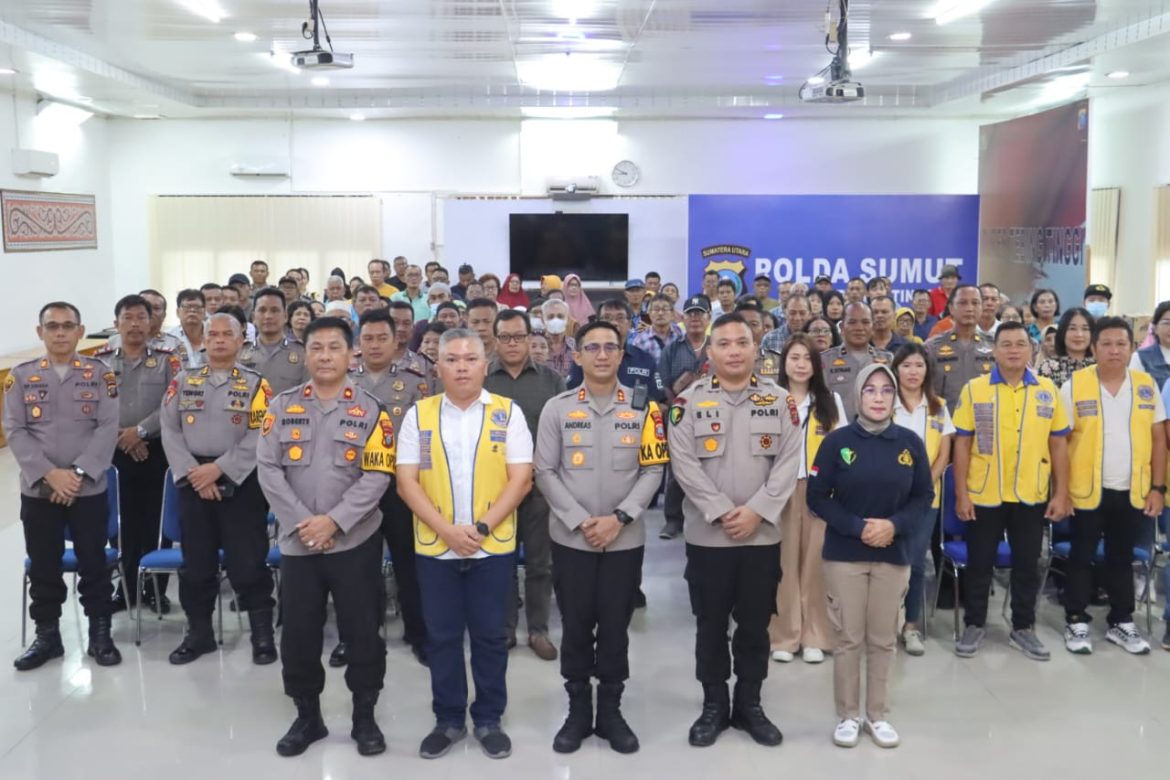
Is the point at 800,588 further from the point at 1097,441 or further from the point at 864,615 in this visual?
the point at 1097,441

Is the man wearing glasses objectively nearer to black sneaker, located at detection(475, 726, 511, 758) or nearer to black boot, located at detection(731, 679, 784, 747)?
black sneaker, located at detection(475, 726, 511, 758)

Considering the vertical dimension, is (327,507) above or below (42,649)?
above

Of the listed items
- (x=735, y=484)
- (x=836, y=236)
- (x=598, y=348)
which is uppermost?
(x=836, y=236)

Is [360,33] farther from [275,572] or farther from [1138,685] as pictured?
[1138,685]

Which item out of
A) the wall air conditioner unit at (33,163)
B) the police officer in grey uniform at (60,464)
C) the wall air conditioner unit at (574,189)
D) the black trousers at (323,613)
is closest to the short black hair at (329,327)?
the black trousers at (323,613)

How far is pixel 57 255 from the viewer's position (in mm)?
12008

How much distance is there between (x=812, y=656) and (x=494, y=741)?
1609mm

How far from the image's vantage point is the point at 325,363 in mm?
3789

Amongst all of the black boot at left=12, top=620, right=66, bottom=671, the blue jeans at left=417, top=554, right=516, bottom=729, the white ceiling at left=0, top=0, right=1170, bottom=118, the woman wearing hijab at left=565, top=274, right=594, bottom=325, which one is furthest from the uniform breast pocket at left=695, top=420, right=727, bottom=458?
the woman wearing hijab at left=565, top=274, right=594, bottom=325

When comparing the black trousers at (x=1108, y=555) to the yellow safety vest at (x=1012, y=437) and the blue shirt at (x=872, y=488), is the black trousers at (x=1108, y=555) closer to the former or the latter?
the yellow safety vest at (x=1012, y=437)

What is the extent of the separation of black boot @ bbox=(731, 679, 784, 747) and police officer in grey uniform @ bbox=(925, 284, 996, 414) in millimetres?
2471

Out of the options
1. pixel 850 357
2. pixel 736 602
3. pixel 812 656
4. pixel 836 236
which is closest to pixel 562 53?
pixel 836 236

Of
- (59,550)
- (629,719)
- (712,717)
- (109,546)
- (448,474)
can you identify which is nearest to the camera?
(448,474)

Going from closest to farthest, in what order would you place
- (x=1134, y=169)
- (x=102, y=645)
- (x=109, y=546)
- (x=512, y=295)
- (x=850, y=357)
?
(x=102, y=645), (x=109, y=546), (x=850, y=357), (x=512, y=295), (x=1134, y=169)
